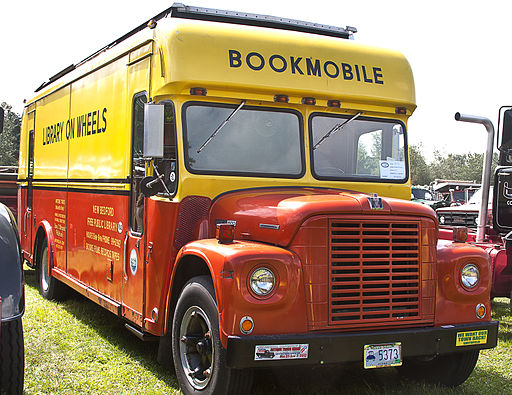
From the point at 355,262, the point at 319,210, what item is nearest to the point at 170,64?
the point at 319,210

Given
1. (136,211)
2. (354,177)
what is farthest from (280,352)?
(136,211)

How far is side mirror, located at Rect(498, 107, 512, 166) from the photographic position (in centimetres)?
761

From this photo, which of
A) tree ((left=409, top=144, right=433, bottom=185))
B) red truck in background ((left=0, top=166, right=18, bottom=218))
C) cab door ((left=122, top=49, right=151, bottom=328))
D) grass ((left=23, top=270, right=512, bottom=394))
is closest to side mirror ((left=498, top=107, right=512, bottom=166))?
grass ((left=23, top=270, right=512, bottom=394))

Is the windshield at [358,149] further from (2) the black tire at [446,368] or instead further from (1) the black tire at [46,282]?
(1) the black tire at [46,282]

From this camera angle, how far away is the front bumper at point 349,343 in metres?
4.06

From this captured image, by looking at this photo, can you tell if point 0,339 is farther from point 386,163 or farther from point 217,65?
point 386,163

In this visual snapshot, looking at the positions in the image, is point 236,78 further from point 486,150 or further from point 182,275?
point 486,150

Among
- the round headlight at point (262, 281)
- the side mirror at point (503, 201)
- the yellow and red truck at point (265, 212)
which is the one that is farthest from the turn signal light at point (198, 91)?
the side mirror at point (503, 201)

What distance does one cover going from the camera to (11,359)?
412 centimetres

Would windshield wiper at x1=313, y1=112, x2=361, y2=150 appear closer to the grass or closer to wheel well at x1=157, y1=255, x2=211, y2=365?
wheel well at x1=157, y1=255, x2=211, y2=365

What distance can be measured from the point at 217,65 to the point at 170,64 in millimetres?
377

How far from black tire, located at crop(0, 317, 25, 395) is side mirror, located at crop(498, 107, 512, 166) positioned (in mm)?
5993

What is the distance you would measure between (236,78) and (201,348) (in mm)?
2155

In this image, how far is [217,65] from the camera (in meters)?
5.11
